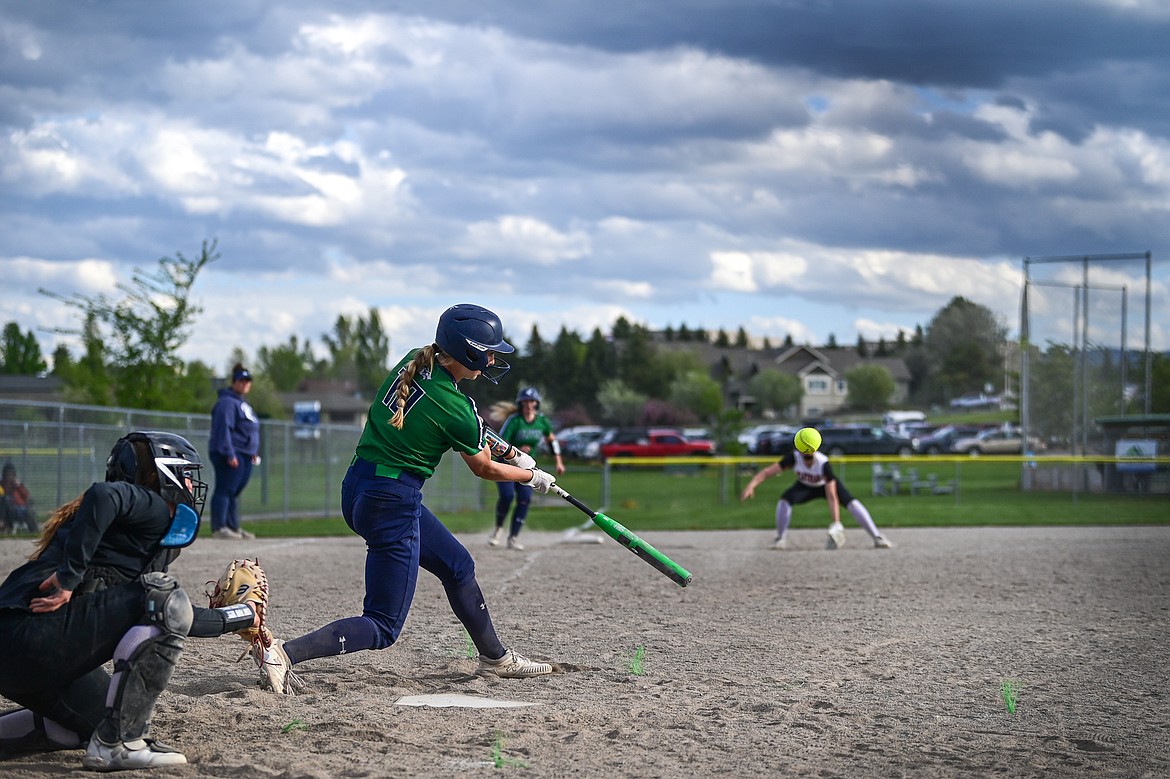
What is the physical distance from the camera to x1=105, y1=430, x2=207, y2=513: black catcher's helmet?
496 cm

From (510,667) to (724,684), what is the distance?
1.26 m

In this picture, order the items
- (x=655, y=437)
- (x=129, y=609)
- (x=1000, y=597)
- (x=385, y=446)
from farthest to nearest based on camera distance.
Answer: (x=655, y=437)
(x=1000, y=597)
(x=385, y=446)
(x=129, y=609)

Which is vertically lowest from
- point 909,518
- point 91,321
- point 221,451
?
point 909,518

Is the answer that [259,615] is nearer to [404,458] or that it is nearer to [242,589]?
[242,589]

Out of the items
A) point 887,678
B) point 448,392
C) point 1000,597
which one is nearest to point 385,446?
point 448,392

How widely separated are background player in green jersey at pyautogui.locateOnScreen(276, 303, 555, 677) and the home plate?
347mm

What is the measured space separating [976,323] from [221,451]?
120991 mm

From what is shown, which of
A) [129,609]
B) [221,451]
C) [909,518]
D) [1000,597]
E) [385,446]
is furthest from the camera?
[909,518]

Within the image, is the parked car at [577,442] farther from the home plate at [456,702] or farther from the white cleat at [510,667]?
the home plate at [456,702]

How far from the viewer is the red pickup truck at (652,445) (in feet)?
175

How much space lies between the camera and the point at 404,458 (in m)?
6.35

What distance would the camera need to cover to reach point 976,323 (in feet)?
417

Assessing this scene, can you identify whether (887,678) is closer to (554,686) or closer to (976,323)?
(554,686)

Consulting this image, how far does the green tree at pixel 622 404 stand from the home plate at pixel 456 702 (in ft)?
267
